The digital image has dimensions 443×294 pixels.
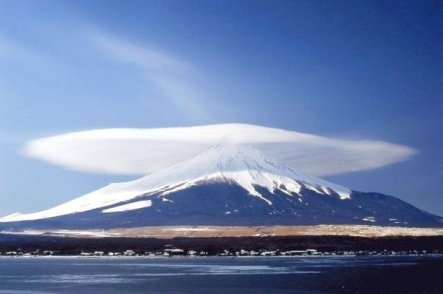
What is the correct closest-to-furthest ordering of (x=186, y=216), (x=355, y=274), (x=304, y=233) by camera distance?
1. (x=355, y=274)
2. (x=304, y=233)
3. (x=186, y=216)

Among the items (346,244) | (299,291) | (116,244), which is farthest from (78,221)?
(299,291)

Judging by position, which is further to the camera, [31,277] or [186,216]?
[186,216]

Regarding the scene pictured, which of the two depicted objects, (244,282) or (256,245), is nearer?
(244,282)

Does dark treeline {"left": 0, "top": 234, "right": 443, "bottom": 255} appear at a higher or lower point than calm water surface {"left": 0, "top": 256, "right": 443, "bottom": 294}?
higher

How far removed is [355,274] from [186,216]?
11834cm

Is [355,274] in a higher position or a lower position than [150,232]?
lower

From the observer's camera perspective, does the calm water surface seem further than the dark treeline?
No

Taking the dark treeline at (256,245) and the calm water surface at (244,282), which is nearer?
the calm water surface at (244,282)

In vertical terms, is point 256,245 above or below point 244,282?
above

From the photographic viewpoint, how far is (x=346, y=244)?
100562 millimetres

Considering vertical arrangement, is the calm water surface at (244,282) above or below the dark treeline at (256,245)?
below

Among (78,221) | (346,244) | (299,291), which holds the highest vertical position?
(78,221)

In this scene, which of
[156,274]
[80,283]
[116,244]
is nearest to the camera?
[80,283]

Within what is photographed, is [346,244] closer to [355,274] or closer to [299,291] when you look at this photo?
[355,274]
